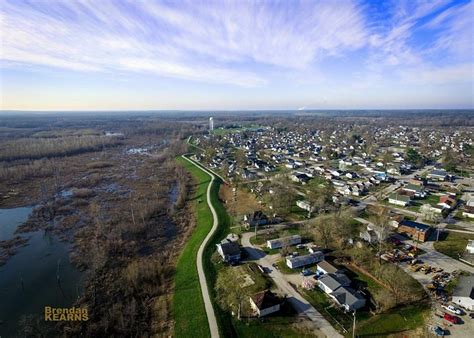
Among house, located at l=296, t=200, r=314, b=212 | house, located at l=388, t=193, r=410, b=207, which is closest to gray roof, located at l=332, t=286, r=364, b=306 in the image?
house, located at l=296, t=200, r=314, b=212

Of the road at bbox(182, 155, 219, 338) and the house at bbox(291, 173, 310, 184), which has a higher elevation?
the house at bbox(291, 173, 310, 184)

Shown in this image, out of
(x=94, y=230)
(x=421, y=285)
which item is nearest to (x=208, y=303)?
(x=421, y=285)

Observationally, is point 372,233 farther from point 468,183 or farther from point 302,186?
point 468,183

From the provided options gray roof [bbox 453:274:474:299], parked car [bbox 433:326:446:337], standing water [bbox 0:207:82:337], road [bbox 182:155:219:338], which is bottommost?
standing water [bbox 0:207:82:337]

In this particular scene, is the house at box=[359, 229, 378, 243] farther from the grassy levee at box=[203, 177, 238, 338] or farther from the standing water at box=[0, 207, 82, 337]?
the standing water at box=[0, 207, 82, 337]

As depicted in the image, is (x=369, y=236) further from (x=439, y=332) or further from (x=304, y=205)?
(x=439, y=332)

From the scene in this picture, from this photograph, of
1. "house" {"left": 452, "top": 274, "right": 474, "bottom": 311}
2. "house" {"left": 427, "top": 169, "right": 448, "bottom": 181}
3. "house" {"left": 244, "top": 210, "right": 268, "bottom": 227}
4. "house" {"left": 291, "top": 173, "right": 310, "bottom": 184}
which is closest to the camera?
"house" {"left": 452, "top": 274, "right": 474, "bottom": 311}
